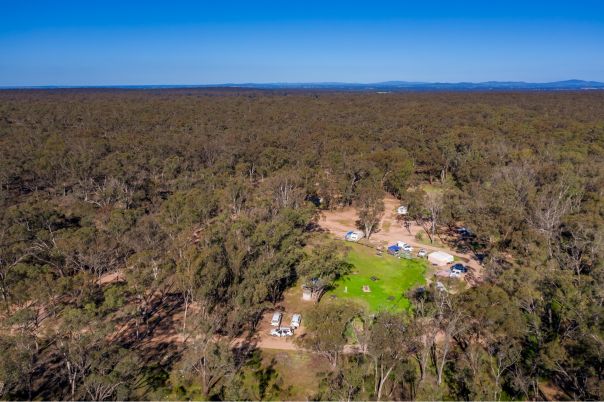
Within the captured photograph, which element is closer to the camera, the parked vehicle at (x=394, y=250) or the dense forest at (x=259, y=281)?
the dense forest at (x=259, y=281)

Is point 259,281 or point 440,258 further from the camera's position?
point 440,258

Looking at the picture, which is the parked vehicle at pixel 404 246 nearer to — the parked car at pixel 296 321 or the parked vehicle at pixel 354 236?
the parked vehicle at pixel 354 236

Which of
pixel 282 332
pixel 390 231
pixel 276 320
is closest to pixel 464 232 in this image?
pixel 390 231

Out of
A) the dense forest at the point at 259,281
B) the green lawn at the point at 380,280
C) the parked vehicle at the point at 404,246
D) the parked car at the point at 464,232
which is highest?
the dense forest at the point at 259,281

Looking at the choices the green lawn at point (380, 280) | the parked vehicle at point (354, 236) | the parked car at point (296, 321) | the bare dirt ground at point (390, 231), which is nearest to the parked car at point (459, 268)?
the bare dirt ground at point (390, 231)

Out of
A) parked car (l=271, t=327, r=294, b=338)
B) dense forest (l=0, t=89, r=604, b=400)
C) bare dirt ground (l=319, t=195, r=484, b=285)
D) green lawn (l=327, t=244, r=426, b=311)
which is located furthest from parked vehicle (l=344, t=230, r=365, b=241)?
parked car (l=271, t=327, r=294, b=338)

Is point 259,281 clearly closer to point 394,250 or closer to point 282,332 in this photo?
point 282,332

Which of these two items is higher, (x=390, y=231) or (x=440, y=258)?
(x=440, y=258)
